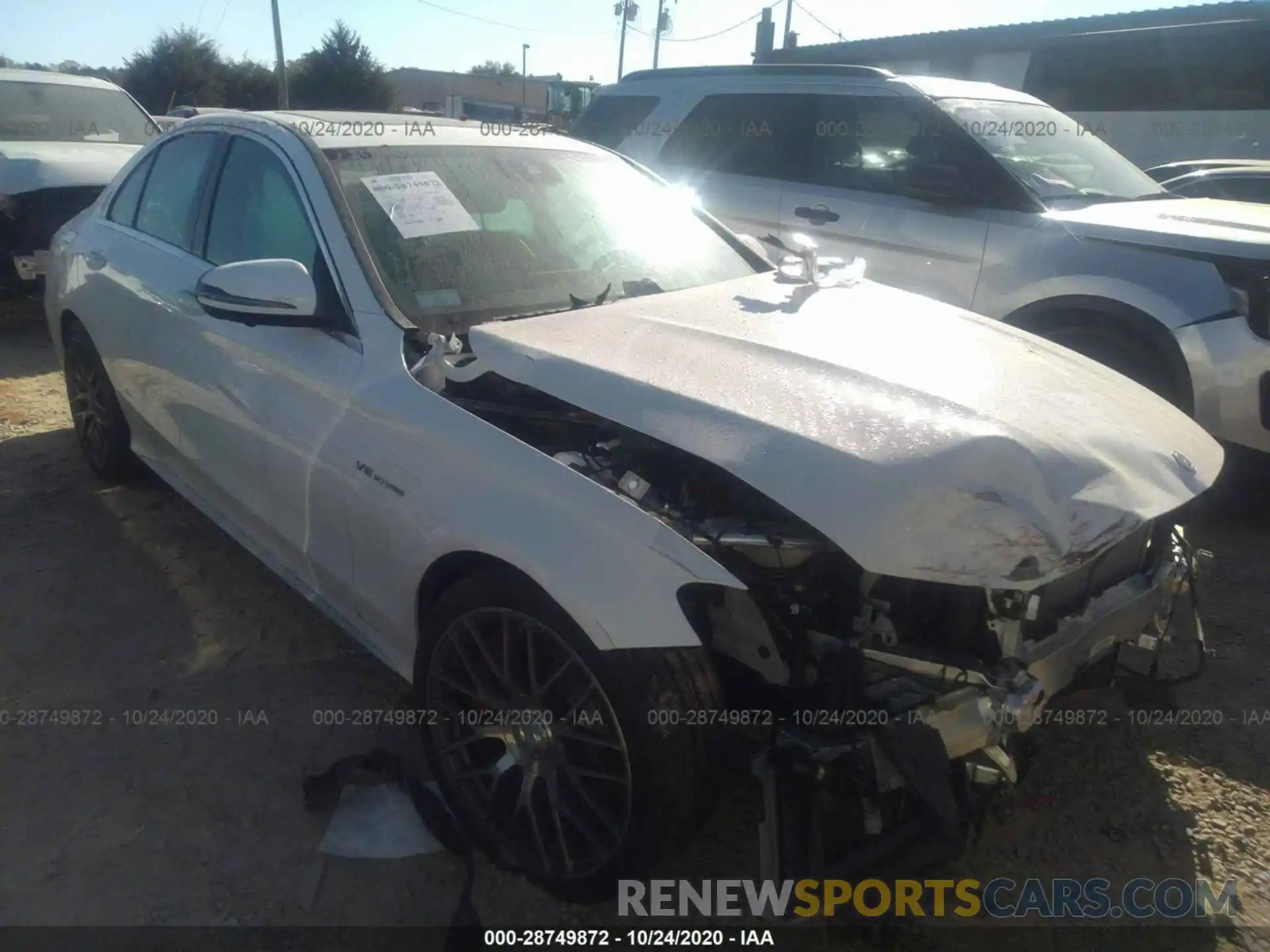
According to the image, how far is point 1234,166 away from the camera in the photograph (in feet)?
28.8

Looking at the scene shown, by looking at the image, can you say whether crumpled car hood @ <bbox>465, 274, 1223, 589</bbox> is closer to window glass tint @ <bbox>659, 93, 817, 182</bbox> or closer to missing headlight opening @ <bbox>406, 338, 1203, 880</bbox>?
missing headlight opening @ <bbox>406, 338, 1203, 880</bbox>

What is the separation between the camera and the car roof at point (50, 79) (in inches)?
330

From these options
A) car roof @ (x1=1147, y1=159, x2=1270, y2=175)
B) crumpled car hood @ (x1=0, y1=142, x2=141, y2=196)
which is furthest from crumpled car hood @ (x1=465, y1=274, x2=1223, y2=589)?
car roof @ (x1=1147, y1=159, x2=1270, y2=175)

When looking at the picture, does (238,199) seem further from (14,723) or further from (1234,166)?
(1234,166)

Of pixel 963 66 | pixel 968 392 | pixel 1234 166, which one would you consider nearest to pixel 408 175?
pixel 968 392

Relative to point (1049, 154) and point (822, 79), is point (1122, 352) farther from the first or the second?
point (822, 79)

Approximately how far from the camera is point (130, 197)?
13.3ft

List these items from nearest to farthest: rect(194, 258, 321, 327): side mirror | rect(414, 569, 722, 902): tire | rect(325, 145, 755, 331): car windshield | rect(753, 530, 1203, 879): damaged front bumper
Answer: rect(753, 530, 1203, 879): damaged front bumper
rect(414, 569, 722, 902): tire
rect(194, 258, 321, 327): side mirror
rect(325, 145, 755, 331): car windshield

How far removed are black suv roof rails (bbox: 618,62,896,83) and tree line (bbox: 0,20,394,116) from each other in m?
29.7

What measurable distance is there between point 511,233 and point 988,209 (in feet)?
9.59

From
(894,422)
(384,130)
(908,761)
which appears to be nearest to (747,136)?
(384,130)

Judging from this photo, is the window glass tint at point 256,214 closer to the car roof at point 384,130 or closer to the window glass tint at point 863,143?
the car roof at point 384,130

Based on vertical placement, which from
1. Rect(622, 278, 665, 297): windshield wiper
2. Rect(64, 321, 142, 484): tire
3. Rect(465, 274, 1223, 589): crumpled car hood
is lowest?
Rect(64, 321, 142, 484): tire

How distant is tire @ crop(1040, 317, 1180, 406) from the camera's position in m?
4.20
